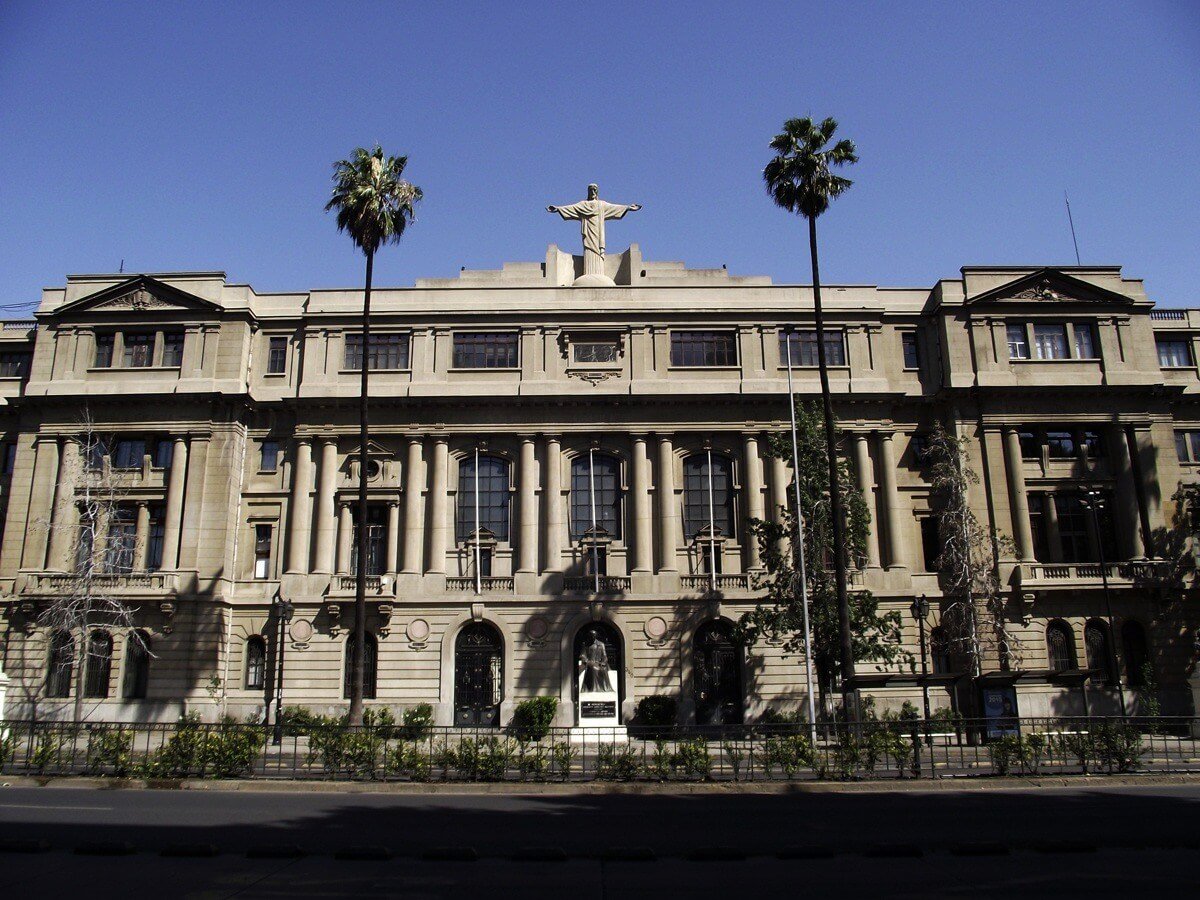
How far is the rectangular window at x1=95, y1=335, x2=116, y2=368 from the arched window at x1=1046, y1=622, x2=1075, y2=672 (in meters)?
45.8

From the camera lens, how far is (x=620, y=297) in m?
45.5

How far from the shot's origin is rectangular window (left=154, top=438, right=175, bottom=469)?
143 feet

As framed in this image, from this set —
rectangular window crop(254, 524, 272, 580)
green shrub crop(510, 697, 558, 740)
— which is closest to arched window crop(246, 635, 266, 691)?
rectangular window crop(254, 524, 272, 580)

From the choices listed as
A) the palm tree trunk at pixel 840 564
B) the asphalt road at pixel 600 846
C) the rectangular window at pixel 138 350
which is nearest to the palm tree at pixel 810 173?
the palm tree trunk at pixel 840 564

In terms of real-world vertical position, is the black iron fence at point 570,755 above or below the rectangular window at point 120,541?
below

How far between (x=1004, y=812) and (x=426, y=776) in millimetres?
12982

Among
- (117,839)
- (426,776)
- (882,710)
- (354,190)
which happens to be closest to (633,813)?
(426,776)

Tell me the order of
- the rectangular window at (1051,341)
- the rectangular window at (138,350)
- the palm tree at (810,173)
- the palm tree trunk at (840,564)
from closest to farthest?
the palm tree trunk at (840,564) < the palm tree at (810,173) < the rectangular window at (138,350) < the rectangular window at (1051,341)

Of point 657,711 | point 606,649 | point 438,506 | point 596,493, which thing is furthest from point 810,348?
point 438,506

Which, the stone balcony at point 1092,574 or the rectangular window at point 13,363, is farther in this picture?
the rectangular window at point 13,363

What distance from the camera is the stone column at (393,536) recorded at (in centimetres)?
4222

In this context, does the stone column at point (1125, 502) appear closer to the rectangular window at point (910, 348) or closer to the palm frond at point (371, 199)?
the rectangular window at point (910, 348)

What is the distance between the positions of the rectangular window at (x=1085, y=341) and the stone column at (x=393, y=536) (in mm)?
33783

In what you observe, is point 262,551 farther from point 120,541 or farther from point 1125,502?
point 1125,502
